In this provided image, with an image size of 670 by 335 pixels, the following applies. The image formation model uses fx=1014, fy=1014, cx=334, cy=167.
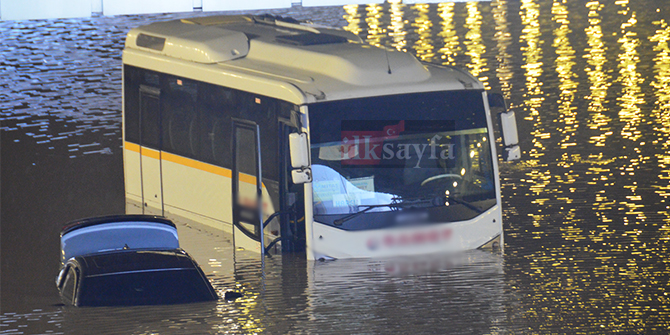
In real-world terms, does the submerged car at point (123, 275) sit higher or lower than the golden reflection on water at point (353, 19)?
lower

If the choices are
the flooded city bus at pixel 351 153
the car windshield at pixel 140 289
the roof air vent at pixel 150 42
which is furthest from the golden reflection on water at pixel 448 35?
the car windshield at pixel 140 289

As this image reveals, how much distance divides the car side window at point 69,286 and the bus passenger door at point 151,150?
3191mm

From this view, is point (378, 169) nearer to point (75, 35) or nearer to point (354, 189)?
point (354, 189)

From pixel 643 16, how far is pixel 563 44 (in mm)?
4034

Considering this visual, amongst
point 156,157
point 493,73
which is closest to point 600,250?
point 156,157

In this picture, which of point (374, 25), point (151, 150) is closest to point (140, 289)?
point (151, 150)

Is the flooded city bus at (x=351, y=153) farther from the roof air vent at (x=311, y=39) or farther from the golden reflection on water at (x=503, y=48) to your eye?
the golden reflection on water at (x=503, y=48)

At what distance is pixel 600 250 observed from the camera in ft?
34.0

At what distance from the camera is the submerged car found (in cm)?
847

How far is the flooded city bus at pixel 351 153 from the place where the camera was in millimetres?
9422

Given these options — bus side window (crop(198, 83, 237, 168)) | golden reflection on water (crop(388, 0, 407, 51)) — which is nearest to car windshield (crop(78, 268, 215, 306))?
bus side window (crop(198, 83, 237, 168))

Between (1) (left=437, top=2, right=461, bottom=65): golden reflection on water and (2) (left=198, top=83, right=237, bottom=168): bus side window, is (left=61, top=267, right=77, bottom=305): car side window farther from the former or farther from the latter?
(1) (left=437, top=2, right=461, bottom=65): golden reflection on water

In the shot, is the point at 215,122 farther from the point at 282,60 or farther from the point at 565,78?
the point at 565,78

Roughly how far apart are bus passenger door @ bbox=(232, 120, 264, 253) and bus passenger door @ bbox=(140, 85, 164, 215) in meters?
1.76
